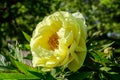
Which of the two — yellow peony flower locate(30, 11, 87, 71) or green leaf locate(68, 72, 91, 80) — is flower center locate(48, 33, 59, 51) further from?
green leaf locate(68, 72, 91, 80)

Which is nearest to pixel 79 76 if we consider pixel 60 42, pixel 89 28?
pixel 60 42

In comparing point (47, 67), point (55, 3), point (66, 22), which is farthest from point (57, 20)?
point (55, 3)

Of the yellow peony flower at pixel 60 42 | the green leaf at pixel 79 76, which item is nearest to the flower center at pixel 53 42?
the yellow peony flower at pixel 60 42

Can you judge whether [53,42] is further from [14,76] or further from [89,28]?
[89,28]

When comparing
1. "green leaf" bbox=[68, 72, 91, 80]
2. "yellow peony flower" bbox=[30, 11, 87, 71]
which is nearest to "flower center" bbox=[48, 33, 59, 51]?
"yellow peony flower" bbox=[30, 11, 87, 71]

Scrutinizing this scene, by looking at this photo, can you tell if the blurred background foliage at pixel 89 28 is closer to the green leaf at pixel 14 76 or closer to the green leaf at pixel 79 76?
the green leaf at pixel 79 76

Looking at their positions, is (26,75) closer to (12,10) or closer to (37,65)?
(37,65)
